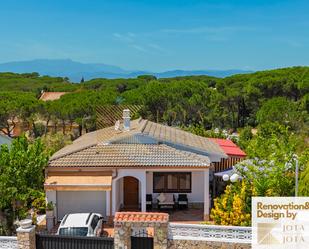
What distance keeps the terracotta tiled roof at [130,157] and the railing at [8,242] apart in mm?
7291

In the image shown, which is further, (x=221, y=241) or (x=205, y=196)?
(x=205, y=196)

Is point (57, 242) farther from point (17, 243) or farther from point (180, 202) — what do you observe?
point (180, 202)

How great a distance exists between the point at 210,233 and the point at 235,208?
2.74m

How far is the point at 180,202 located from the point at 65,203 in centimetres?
623

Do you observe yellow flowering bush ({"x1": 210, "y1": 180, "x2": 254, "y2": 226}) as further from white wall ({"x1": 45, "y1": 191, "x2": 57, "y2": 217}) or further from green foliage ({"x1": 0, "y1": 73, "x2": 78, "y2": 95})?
green foliage ({"x1": 0, "y1": 73, "x2": 78, "y2": 95})

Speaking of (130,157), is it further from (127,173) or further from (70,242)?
(70,242)

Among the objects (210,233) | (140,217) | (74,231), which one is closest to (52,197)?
(74,231)

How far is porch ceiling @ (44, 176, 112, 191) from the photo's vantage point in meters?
21.7

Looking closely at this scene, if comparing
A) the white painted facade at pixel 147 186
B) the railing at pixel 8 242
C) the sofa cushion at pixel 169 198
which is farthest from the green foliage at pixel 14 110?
the railing at pixel 8 242

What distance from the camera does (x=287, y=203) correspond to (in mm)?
16203

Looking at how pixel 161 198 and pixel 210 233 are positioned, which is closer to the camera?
pixel 210 233

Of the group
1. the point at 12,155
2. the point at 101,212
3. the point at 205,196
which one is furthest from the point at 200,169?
the point at 12,155

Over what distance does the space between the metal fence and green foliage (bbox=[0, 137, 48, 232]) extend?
447cm

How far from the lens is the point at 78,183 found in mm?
21984
